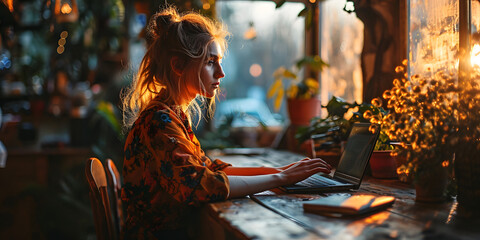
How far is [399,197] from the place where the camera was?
1.32m

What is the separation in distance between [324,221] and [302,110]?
6.57 ft

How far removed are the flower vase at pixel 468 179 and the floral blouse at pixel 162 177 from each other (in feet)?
2.10

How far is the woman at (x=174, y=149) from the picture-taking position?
4.13 ft

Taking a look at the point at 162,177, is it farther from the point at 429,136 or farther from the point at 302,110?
the point at 302,110

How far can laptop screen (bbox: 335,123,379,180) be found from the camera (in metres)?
1.44

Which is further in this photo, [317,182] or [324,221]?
[317,182]

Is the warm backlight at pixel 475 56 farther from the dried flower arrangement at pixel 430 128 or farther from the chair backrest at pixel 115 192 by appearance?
the chair backrest at pixel 115 192

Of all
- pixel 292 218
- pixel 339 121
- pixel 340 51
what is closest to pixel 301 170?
pixel 292 218

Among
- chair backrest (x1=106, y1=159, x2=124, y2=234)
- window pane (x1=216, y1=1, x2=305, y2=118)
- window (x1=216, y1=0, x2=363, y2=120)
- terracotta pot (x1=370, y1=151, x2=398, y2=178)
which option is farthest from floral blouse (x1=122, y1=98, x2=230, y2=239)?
window pane (x1=216, y1=1, x2=305, y2=118)

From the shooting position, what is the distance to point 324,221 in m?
1.04

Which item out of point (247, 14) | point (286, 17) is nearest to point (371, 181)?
point (286, 17)

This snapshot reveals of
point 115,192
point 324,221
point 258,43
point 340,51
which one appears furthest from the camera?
point 258,43

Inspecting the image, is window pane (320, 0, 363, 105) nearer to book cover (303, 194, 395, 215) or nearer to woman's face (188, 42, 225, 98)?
woman's face (188, 42, 225, 98)

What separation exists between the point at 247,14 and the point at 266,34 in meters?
0.27
